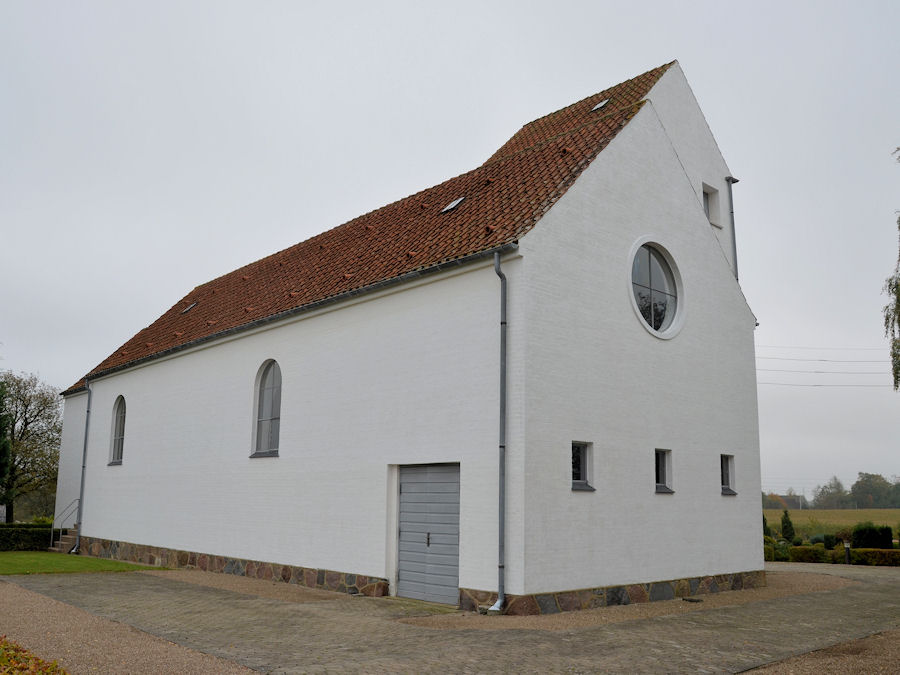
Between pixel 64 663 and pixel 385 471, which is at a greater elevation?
pixel 385 471

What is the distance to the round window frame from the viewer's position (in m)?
13.7

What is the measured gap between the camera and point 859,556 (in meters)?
25.3

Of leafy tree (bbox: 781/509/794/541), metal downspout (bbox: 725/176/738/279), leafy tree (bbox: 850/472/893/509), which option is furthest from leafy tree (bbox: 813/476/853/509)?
metal downspout (bbox: 725/176/738/279)

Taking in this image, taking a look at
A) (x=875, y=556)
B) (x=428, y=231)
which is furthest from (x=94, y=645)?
(x=875, y=556)

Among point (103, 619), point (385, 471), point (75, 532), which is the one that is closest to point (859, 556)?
point (385, 471)

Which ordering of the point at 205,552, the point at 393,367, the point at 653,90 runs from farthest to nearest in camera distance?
the point at 205,552
the point at 653,90
the point at 393,367

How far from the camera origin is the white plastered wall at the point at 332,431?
12047 millimetres

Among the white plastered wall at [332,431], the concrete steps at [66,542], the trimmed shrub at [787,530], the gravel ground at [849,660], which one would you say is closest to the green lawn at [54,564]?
the concrete steps at [66,542]

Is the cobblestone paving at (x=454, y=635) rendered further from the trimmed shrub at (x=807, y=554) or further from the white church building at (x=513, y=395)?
the trimmed shrub at (x=807, y=554)

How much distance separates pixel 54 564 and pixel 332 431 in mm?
10458

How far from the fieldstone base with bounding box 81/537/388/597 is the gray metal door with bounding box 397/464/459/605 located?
2.36 ft

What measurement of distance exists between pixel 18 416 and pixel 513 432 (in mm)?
40645

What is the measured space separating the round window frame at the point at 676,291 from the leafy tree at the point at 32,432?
37928 millimetres

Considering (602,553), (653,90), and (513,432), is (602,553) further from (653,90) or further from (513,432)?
(653,90)
